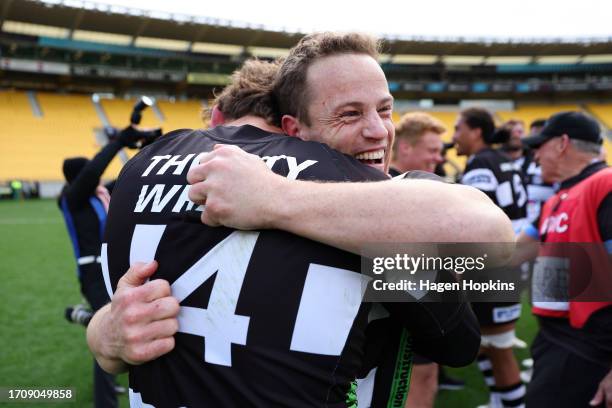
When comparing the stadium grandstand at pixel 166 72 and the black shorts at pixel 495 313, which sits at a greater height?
the stadium grandstand at pixel 166 72

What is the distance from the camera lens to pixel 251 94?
66.2 inches

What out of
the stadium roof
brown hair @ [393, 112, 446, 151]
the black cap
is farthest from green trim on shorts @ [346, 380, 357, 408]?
the stadium roof

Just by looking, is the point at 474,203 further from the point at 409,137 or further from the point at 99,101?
the point at 99,101

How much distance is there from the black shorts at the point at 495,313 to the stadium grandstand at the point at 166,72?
26.1 m

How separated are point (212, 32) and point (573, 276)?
3323 cm

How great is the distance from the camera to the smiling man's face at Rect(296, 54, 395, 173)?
144 cm

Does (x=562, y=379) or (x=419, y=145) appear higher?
(x=419, y=145)

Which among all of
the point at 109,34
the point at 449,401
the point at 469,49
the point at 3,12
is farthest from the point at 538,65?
the point at 449,401

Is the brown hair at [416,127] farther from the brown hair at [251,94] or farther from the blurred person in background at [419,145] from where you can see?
the brown hair at [251,94]

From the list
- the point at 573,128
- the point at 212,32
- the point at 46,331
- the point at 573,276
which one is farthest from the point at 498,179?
the point at 212,32

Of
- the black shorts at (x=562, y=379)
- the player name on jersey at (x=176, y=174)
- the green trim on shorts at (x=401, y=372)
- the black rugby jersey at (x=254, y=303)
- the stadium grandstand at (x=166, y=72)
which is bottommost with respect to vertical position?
the black shorts at (x=562, y=379)

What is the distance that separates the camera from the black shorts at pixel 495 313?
3.82 metres

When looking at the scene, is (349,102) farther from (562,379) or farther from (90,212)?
(90,212)

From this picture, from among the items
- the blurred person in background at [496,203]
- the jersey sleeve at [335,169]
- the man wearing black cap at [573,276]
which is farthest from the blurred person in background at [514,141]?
the jersey sleeve at [335,169]
